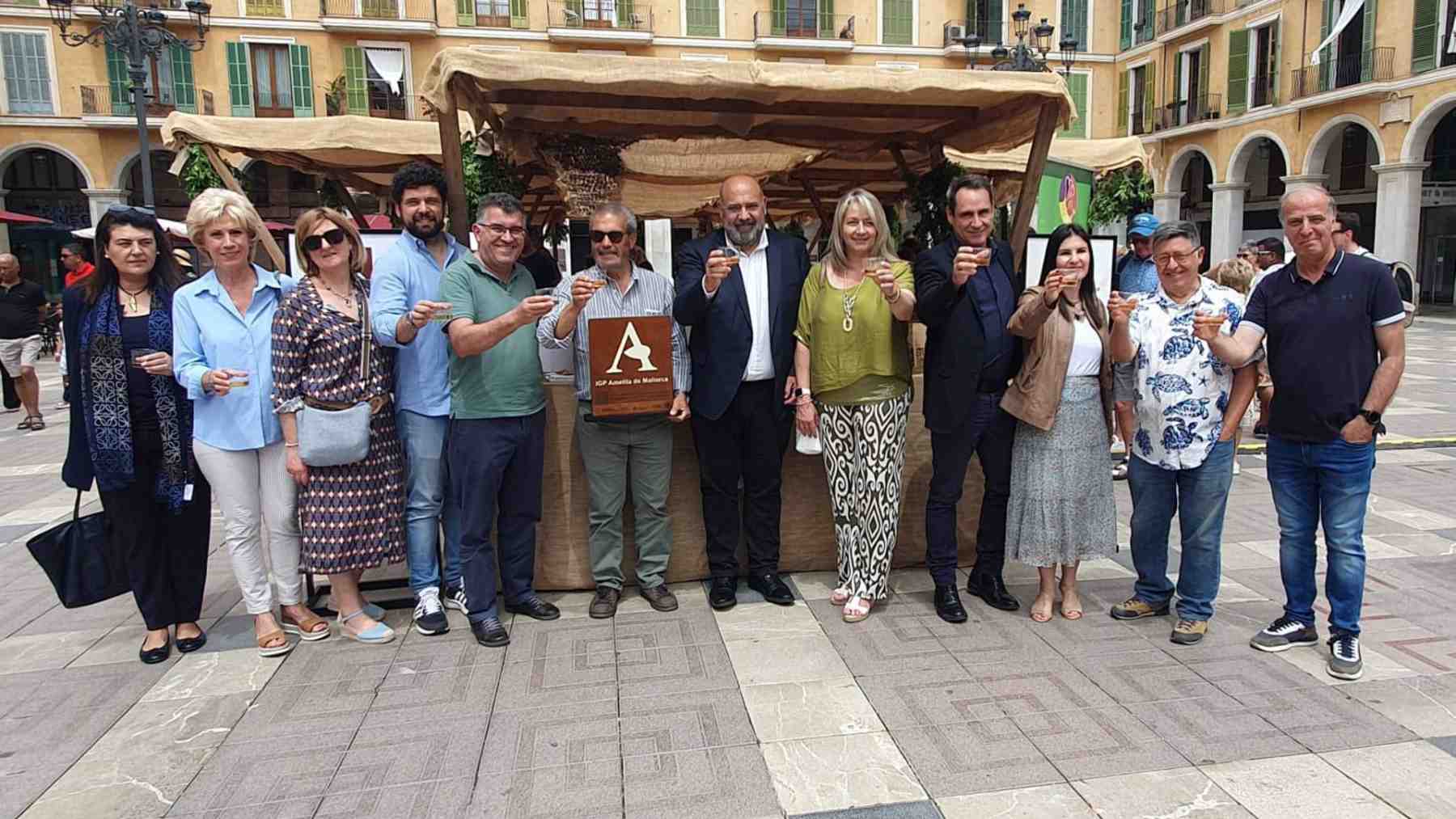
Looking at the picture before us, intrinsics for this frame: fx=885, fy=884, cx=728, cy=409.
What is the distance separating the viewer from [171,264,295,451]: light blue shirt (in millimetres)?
3416

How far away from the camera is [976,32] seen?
28922mm

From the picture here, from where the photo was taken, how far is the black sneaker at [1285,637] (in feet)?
11.7

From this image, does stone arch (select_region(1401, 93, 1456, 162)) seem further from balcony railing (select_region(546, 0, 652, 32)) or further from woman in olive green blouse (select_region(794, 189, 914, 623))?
woman in olive green blouse (select_region(794, 189, 914, 623))

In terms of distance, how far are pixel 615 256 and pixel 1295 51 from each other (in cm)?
2825

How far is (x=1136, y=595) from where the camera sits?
3.97 meters

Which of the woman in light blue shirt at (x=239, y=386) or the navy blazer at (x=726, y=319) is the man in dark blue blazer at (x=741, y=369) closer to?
the navy blazer at (x=726, y=319)

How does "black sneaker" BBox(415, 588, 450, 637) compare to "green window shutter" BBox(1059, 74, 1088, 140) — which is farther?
"green window shutter" BBox(1059, 74, 1088, 140)

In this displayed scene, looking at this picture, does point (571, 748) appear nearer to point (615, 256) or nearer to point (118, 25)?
point (615, 256)

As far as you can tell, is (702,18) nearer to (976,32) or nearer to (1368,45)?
(976,32)

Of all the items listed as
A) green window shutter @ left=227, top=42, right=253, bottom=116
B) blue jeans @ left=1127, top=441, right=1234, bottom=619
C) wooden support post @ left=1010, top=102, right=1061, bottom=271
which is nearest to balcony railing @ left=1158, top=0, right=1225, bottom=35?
wooden support post @ left=1010, top=102, right=1061, bottom=271

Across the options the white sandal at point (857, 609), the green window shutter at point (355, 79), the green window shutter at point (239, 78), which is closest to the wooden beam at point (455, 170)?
the white sandal at point (857, 609)

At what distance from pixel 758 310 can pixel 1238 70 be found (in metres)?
29.1

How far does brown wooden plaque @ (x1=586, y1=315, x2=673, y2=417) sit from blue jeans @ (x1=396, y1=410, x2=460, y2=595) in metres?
0.71

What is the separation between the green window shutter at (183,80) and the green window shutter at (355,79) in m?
4.13
